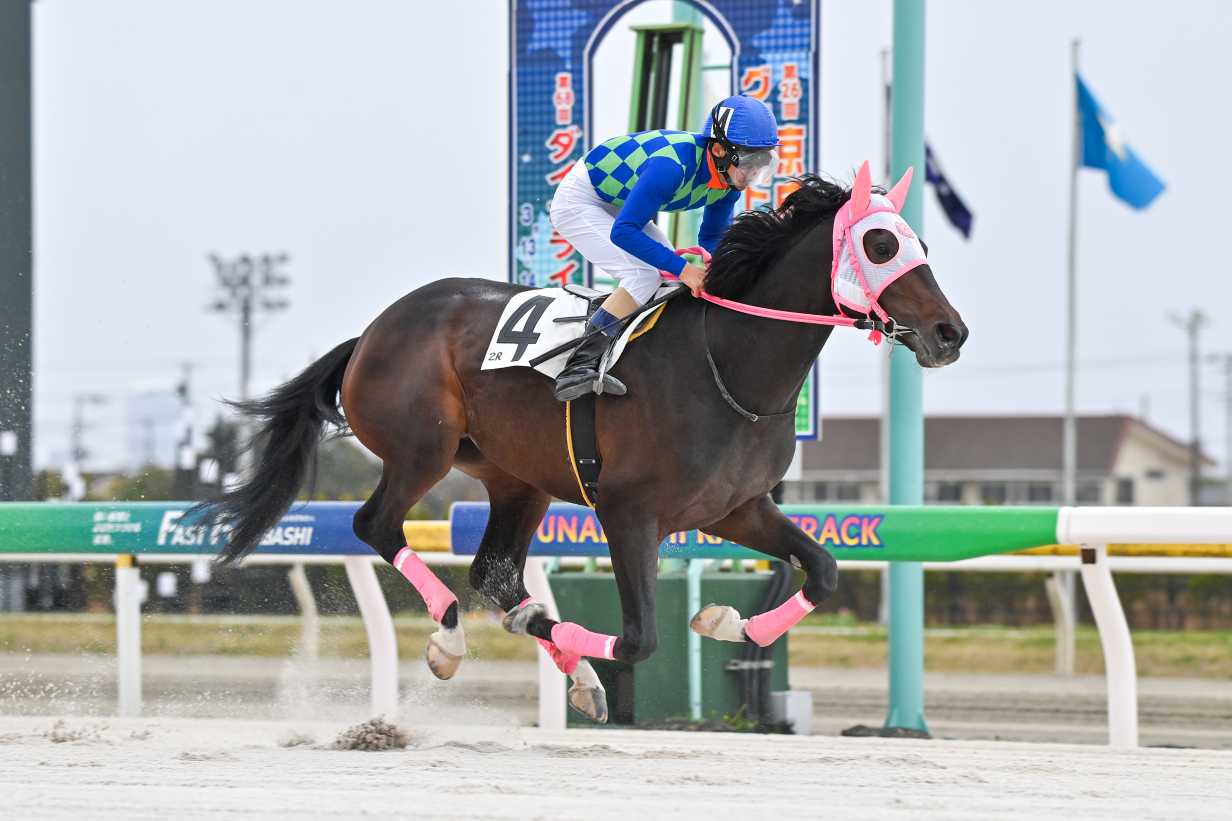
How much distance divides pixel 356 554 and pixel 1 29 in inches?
131

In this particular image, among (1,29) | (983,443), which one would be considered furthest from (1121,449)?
(1,29)

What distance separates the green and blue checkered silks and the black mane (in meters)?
0.17

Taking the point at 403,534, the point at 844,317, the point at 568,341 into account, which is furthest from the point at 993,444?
the point at 844,317

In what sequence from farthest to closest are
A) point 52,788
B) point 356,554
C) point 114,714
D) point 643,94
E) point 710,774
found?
point 643,94 < point 114,714 < point 356,554 < point 710,774 < point 52,788

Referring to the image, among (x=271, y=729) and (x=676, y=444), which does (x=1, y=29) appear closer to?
(x=271, y=729)

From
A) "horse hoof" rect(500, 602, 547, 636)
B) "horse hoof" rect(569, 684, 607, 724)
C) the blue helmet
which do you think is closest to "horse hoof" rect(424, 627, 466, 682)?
"horse hoof" rect(500, 602, 547, 636)

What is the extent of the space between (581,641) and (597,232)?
52.1 inches

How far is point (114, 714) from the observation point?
6.96m

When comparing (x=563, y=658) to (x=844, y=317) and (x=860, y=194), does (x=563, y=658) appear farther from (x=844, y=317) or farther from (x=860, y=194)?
(x=860, y=194)

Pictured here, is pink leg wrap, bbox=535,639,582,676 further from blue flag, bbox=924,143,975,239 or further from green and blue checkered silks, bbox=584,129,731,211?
blue flag, bbox=924,143,975,239

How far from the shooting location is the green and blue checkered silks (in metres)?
Result: 5.04

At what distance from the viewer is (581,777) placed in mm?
4590

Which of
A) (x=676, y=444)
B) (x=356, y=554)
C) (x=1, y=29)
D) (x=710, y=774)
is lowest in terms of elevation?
(x=710, y=774)

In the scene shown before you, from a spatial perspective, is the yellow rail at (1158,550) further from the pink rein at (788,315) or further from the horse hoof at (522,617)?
the horse hoof at (522,617)
